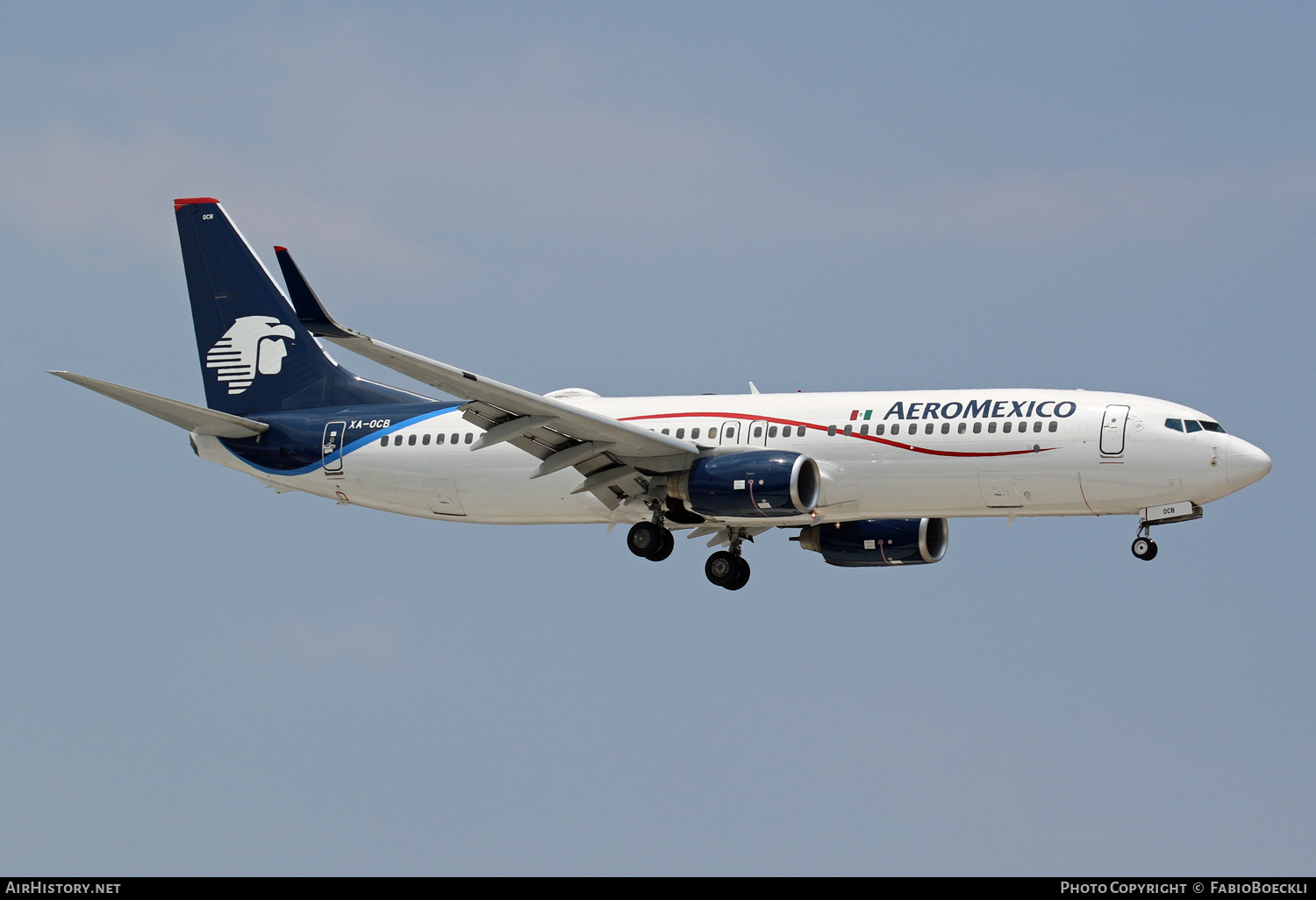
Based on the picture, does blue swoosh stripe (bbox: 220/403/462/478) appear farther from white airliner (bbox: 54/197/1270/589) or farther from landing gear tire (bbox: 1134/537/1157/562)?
→ landing gear tire (bbox: 1134/537/1157/562)

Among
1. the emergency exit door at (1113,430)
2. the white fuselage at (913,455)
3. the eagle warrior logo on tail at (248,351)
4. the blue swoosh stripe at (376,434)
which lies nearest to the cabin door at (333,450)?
the blue swoosh stripe at (376,434)

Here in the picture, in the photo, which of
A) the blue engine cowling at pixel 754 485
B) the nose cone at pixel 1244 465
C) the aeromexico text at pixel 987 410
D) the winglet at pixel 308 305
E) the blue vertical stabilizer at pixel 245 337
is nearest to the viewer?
the winglet at pixel 308 305

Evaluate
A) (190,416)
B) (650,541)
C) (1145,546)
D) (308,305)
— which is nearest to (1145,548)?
(1145,546)

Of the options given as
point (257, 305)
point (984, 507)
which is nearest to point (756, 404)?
point (984, 507)

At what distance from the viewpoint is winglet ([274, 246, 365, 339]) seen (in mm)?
35312

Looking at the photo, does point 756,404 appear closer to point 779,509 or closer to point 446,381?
point 779,509

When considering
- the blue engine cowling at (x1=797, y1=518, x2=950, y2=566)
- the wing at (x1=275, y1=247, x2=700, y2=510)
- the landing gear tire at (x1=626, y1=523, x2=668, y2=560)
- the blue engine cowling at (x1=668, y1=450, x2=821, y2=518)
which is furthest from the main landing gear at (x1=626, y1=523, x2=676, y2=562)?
the blue engine cowling at (x1=797, y1=518, x2=950, y2=566)

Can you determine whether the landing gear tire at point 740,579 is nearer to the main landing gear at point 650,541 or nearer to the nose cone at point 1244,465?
the main landing gear at point 650,541

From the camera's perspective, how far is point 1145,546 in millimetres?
41156

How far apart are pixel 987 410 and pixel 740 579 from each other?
919 centimetres

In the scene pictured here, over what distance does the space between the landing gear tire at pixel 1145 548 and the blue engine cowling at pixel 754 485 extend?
25.5ft

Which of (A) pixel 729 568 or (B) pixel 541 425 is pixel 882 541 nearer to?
(A) pixel 729 568

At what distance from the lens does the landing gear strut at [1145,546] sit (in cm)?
4106

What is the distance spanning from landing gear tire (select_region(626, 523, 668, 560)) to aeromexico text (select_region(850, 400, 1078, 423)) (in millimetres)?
6804
